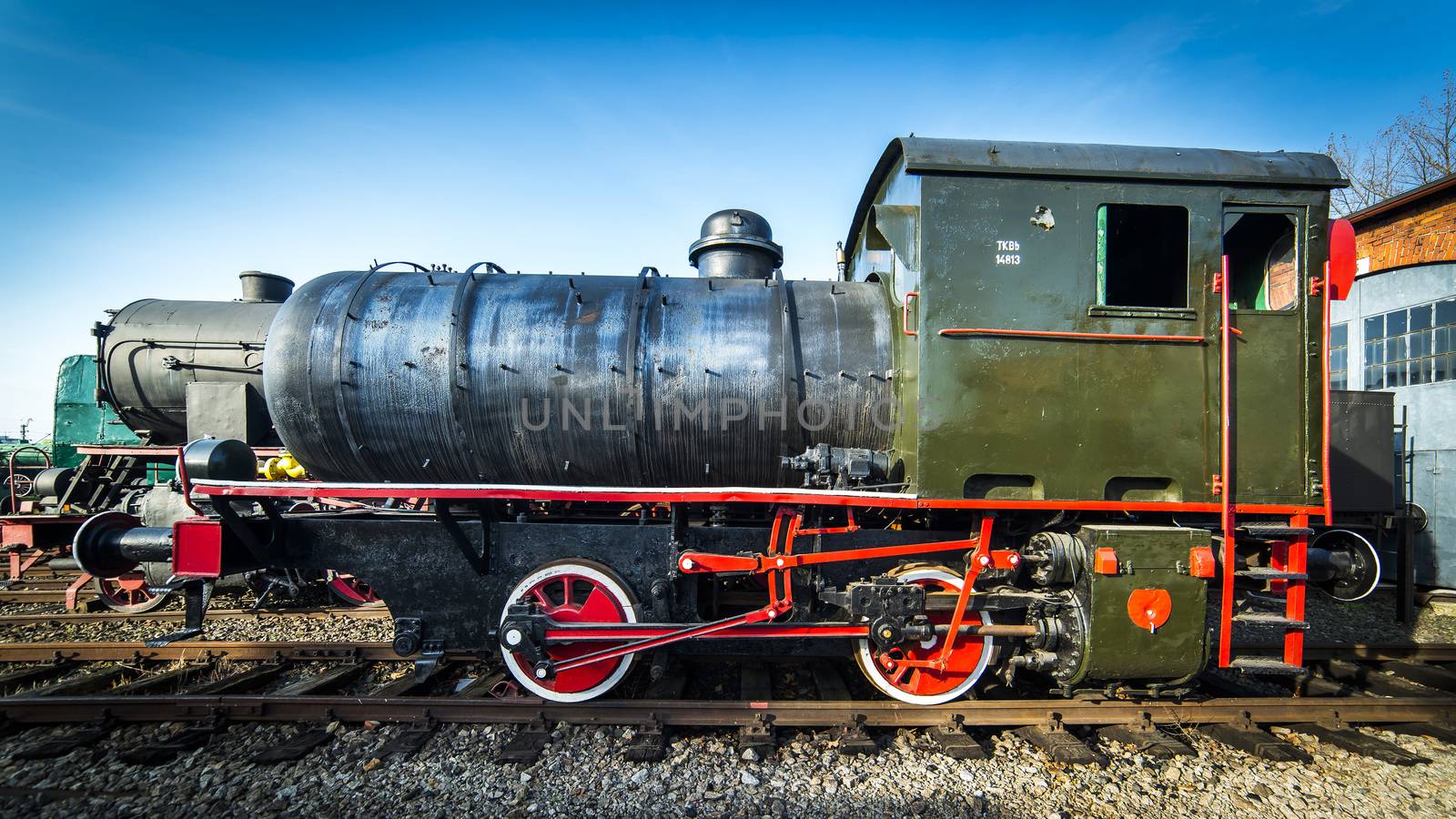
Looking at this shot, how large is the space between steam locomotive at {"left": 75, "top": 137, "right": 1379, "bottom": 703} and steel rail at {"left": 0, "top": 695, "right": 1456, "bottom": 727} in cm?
22

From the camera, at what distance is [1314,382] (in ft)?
12.9

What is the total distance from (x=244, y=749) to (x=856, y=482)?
4.12m

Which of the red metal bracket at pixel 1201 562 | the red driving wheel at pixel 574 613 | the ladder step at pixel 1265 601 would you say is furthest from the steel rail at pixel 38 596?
the ladder step at pixel 1265 601

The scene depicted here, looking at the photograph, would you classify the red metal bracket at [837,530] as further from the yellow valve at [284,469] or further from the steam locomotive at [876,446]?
the yellow valve at [284,469]

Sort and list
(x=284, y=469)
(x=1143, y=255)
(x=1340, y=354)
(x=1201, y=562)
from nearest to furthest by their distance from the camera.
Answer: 1. (x=1201, y=562)
2. (x=1143, y=255)
3. (x=284, y=469)
4. (x=1340, y=354)

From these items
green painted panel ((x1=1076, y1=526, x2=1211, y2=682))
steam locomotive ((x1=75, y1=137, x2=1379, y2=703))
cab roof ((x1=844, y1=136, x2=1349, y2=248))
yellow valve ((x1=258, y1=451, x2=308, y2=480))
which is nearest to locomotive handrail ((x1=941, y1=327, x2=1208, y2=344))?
steam locomotive ((x1=75, y1=137, x2=1379, y2=703))

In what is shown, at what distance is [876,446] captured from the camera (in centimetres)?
423

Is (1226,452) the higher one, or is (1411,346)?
(1411,346)

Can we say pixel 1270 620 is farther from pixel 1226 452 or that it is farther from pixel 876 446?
pixel 876 446

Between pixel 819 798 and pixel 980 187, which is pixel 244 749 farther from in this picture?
pixel 980 187

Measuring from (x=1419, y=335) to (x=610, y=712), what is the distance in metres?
12.8

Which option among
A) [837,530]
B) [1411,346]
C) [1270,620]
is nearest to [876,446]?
[837,530]

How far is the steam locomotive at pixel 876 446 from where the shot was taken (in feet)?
12.6

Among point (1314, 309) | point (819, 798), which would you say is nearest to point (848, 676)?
point (819, 798)
